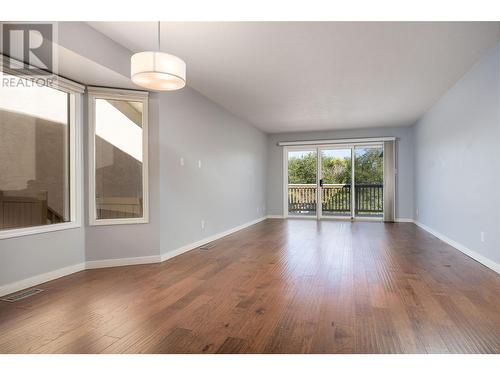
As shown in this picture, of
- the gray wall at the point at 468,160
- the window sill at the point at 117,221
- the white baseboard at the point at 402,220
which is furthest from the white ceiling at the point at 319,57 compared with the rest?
the white baseboard at the point at 402,220

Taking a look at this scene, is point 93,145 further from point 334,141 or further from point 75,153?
point 334,141

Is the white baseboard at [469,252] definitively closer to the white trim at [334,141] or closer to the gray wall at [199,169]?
the white trim at [334,141]

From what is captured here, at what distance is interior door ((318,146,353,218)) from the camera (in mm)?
7988

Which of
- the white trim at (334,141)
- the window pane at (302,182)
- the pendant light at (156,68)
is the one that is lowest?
the window pane at (302,182)

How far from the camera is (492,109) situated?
325 cm

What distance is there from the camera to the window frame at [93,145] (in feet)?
11.4

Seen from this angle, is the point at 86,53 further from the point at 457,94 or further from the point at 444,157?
the point at 444,157

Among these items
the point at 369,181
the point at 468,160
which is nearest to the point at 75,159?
the point at 468,160

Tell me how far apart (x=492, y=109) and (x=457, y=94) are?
121cm

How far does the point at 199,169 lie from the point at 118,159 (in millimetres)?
1382

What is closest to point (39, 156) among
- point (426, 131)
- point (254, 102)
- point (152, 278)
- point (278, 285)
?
point (152, 278)

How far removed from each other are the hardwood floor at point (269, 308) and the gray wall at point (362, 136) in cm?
379

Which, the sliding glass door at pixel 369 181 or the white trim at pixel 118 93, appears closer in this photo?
the white trim at pixel 118 93

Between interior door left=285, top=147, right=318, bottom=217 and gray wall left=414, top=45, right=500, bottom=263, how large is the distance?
3011 millimetres
